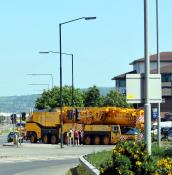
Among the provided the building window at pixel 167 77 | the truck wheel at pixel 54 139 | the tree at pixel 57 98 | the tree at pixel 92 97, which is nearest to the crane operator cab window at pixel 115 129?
the truck wheel at pixel 54 139

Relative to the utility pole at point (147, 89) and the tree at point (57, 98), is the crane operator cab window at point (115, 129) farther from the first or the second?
the utility pole at point (147, 89)

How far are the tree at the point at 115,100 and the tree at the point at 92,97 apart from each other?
1432mm

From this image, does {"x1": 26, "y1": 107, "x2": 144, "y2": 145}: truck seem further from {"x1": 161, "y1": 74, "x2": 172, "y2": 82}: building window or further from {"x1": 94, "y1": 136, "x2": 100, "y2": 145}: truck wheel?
{"x1": 161, "y1": 74, "x2": 172, "y2": 82}: building window

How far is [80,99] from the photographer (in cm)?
11588

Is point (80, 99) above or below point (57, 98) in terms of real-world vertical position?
→ below

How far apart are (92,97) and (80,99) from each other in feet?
31.1

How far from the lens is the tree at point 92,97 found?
123750 mm

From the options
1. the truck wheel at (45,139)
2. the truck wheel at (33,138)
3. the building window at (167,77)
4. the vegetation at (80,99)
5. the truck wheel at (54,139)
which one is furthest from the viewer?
the building window at (167,77)

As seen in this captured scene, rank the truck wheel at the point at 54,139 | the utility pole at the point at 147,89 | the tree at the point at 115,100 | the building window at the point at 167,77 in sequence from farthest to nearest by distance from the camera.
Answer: the building window at the point at 167,77
the tree at the point at 115,100
the truck wheel at the point at 54,139
the utility pole at the point at 147,89

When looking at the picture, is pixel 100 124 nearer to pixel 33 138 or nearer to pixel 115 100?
pixel 33 138

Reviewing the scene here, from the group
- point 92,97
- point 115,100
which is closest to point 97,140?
point 115,100

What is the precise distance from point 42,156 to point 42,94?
76835mm

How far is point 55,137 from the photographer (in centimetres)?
6962

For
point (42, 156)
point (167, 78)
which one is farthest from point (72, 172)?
point (167, 78)
